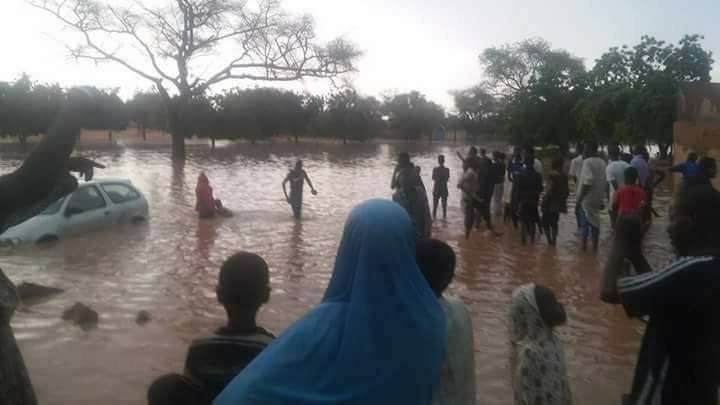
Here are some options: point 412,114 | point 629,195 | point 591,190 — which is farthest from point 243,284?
point 412,114

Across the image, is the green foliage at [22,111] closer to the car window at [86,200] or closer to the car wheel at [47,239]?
the car window at [86,200]

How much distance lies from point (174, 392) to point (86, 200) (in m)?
10.8

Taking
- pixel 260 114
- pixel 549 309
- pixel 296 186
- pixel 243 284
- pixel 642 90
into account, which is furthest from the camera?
pixel 260 114

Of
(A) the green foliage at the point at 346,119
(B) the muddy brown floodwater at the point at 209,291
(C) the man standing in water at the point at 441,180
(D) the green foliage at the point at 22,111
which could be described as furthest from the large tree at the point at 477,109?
(B) the muddy brown floodwater at the point at 209,291

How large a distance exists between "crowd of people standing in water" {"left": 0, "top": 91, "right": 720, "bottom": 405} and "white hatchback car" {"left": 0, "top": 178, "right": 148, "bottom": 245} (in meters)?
8.25

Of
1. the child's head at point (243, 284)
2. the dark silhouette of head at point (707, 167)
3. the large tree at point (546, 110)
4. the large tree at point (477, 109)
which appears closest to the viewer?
the child's head at point (243, 284)

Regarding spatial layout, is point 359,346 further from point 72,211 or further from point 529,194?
point 72,211

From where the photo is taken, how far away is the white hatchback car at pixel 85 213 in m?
10.6

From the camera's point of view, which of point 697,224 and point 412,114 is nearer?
point 697,224

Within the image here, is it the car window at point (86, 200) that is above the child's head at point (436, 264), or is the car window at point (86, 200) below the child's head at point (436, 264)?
below

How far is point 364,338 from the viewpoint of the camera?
190 cm

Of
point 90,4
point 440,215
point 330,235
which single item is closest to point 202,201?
point 330,235

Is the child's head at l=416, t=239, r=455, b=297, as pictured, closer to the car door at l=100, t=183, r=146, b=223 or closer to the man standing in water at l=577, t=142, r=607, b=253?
the man standing in water at l=577, t=142, r=607, b=253

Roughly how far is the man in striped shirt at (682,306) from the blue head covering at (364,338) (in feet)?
3.42
